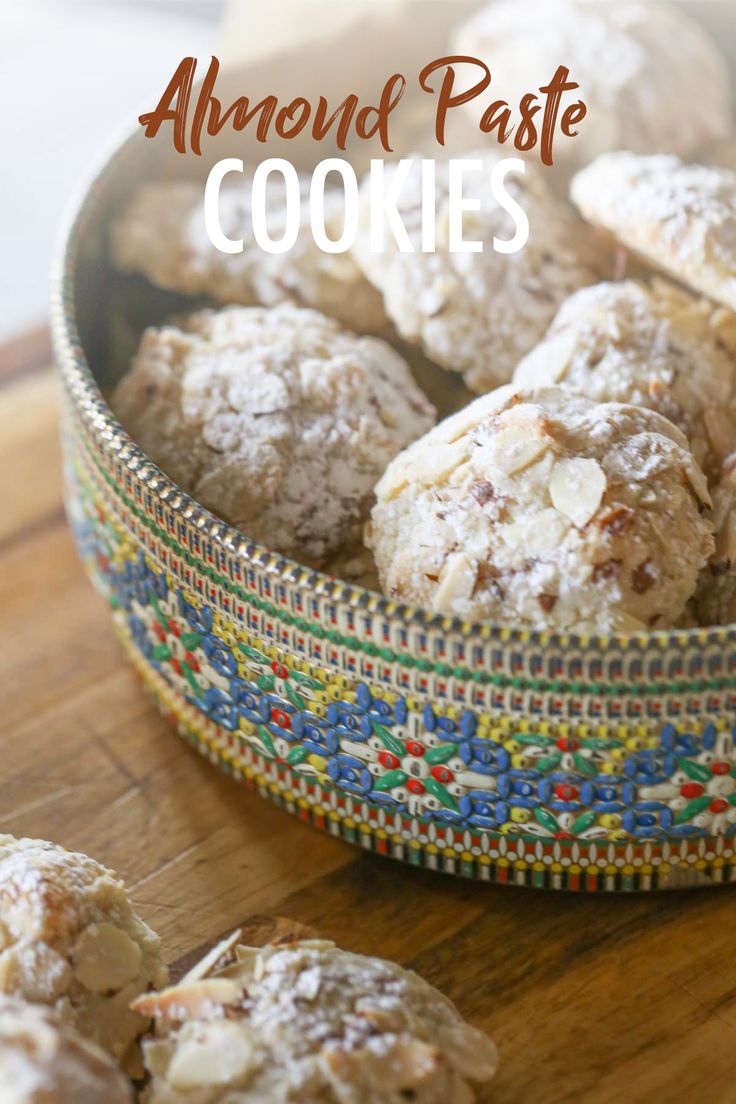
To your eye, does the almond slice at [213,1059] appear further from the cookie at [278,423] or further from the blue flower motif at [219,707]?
the cookie at [278,423]

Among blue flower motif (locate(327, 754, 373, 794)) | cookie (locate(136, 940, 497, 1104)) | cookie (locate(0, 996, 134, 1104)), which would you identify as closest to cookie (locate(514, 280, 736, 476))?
blue flower motif (locate(327, 754, 373, 794))

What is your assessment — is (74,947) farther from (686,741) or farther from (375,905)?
(686,741)

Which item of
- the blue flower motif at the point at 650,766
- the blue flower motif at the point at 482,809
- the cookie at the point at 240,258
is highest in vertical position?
the cookie at the point at 240,258

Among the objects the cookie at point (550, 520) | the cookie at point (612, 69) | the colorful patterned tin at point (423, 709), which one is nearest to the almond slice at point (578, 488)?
the cookie at point (550, 520)

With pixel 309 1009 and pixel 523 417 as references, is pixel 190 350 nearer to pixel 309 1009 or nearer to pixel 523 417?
pixel 523 417

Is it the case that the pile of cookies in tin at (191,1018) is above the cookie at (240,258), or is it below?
below

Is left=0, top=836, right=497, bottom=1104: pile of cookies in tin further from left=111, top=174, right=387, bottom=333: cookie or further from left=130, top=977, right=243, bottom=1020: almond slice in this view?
left=111, top=174, right=387, bottom=333: cookie
